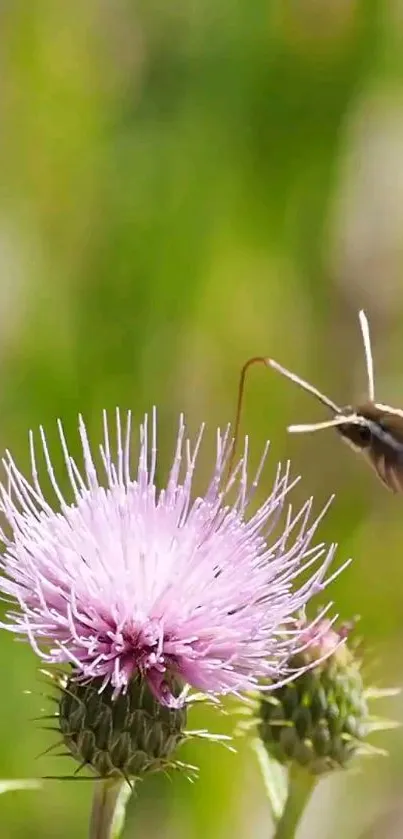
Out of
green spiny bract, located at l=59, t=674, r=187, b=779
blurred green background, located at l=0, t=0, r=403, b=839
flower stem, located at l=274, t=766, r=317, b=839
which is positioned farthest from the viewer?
blurred green background, located at l=0, t=0, r=403, b=839

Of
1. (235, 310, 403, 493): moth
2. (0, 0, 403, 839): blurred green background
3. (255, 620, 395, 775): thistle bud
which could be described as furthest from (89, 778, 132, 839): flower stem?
(0, 0, 403, 839): blurred green background

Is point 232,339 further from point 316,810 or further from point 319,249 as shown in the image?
point 316,810

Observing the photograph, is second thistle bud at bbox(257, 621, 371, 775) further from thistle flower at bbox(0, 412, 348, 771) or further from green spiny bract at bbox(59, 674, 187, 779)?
green spiny bract at bbox(59, 674, 187, 779)

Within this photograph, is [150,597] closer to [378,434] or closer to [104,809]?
[104,809]

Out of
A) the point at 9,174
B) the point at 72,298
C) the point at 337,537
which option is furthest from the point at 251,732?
the point at 9,174

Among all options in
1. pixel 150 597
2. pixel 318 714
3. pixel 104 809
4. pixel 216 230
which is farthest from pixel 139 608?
pixel 216 230

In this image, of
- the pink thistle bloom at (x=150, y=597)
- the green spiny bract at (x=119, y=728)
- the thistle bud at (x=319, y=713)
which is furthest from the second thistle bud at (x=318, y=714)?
the green spiny bract at (x=119, y=728)
